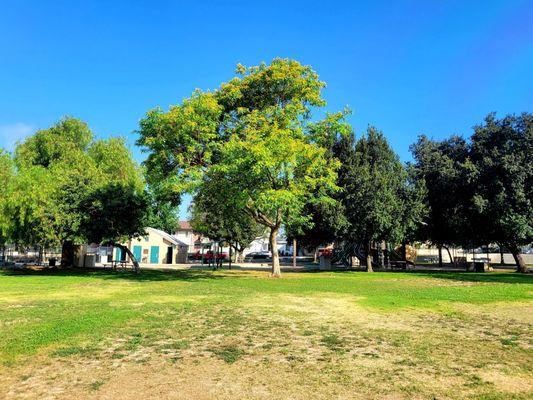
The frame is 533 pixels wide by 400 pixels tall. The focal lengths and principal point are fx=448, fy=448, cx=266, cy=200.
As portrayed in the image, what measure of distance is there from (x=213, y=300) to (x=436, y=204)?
29.5m

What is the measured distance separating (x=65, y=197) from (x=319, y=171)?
59.3ft

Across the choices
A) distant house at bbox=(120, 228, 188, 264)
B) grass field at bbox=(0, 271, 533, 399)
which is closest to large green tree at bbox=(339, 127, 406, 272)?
grass field at bbox=(0, 271, 533, 399)

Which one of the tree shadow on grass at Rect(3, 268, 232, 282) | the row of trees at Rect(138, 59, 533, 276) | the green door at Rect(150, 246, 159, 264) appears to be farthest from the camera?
the green door at Rect(150, 246, 159, 264)

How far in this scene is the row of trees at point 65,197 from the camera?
30.7m

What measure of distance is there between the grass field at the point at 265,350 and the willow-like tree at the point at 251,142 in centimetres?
1086

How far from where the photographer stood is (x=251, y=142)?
24188 millimetres

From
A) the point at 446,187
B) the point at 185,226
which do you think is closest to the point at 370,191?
the point at 446,187

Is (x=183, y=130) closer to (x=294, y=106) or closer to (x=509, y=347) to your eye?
(x=294, y=106)

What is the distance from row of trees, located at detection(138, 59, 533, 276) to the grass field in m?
11.9

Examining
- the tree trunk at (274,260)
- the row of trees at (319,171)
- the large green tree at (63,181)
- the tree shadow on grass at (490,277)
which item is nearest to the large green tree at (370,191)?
the row of trees at (319,171)

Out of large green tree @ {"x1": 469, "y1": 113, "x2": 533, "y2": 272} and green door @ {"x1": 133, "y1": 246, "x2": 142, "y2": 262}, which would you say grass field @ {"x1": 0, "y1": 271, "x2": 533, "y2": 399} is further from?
green door @ {"x1": 133, "y1": 246, "x2": 142, "y2": 262}

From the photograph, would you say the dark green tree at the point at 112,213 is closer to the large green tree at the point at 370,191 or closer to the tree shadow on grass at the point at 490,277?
the large green tree at the point at 370,191

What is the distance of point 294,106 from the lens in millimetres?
27734

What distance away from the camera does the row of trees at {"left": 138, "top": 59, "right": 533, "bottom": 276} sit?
25453 mm
